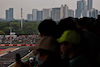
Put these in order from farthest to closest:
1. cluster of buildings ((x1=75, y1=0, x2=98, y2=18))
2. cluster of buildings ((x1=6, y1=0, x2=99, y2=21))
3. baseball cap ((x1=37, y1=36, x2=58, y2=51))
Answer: cluster of buildings ((x1=6, y1=0, x2=99, y2=21)) < cluster of buildings ((x1=75, y1=0, x2=98, y2=18)) < baseball cap ((x1=37, y1=36, x2=58, y2=51))

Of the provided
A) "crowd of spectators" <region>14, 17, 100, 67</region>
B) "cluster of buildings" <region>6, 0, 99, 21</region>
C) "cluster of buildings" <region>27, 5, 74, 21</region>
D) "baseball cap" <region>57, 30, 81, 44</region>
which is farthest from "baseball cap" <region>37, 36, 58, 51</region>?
"cluster of buildings" <region>6, 0, 99, 21</region>

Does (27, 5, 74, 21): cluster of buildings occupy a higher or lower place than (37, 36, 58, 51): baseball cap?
higher

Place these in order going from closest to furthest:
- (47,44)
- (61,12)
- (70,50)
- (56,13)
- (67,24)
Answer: (47,44) < (70,50) < (67,24) < (61,12) < (56,13)

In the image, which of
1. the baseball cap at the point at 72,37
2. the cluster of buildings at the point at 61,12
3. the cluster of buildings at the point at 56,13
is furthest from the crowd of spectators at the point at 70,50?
the cluster of buildings at the point at 61,12

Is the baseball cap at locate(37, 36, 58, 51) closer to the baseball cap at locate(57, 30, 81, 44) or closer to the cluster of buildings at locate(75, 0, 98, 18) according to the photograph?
the baseball cap at locate(57, 30, 81, 44)

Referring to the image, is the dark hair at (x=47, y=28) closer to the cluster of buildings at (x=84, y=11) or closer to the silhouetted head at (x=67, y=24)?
the silhouetted head at (x=67, y=24)

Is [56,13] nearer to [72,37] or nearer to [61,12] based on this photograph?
[61,12]

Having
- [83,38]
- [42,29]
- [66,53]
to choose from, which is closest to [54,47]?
[66,53]

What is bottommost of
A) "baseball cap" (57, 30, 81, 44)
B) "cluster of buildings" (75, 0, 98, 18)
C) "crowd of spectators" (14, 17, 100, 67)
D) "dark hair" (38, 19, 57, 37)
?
"crowd of spectators" (14, 17, 100, 67)

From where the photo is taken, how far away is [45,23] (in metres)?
2.32

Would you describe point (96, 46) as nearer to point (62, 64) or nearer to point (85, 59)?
point (85, 59)

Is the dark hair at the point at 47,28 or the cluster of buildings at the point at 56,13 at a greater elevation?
the cluster of buildings at the point at 56,13

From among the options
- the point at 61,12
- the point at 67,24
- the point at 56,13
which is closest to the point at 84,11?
the point at 61,12

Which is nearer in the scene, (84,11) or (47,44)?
(47,44)
